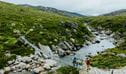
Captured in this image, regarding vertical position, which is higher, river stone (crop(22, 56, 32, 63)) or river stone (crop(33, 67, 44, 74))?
river stone (crop(33, 67, 44, 74))

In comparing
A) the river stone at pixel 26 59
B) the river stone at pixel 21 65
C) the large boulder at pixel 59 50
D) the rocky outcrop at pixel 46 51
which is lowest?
the large boulder at pixel 59 50

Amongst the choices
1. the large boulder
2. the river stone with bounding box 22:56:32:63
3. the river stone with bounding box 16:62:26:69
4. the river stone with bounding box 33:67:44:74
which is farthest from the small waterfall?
the river stone with bounding box 33:67:44:74

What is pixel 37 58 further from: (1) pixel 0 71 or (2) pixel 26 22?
(2) pixel 26 22

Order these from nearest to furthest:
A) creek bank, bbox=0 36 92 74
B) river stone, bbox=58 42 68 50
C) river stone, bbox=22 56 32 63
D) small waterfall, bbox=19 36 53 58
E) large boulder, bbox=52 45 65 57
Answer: creek bank, bbox=0 36 92 74 → river stone, bbox=22 56 32 63 → small waterfall, bbox=19 36 53 58 → large boulder, bbox=52 45 65 57 → river stone, bbox=58 42 68 50

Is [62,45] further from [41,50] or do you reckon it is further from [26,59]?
[26,59]

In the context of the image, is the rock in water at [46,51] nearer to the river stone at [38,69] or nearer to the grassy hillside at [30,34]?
the grassy hillside at [30,34]

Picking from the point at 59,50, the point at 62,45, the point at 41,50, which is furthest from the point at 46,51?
the point at 62,45

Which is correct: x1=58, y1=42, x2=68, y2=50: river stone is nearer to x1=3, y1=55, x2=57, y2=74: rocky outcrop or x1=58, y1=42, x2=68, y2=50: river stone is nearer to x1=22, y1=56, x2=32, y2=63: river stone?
x1=3, y1=55, x2=57, y2=74: rocky outcrop

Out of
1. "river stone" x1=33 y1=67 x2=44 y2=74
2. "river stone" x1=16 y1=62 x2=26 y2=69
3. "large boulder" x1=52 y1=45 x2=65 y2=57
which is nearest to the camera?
"river stone" x1=33 y1=67 x2=44 y2=74

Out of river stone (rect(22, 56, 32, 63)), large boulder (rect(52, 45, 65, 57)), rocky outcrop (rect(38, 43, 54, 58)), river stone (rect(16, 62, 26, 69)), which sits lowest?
large boulder (rect(52, 45, 65, 57))

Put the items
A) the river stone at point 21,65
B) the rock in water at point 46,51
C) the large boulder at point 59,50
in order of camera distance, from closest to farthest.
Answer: the river stone at point 21,65, the rock in water at point 46,51, the large boulder at point 59,50

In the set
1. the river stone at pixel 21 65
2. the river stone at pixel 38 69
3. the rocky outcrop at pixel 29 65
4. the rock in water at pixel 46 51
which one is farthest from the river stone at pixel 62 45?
the river stone at pixel 38 69

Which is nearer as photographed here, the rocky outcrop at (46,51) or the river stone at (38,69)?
the river stone at (38,69)
